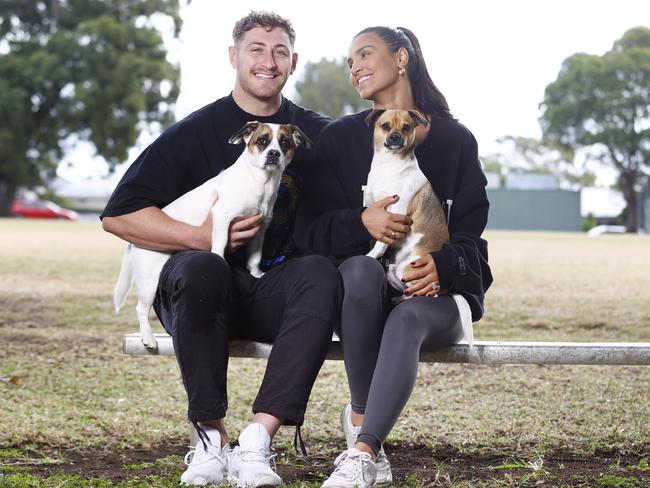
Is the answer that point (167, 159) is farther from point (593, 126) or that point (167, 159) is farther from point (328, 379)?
point (593, 126)

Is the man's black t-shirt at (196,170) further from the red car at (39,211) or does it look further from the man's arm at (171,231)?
the red car at (39,211)

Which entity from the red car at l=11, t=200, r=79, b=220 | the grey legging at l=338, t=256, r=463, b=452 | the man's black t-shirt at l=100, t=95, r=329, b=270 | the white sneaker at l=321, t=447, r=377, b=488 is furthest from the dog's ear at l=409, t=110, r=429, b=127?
the red car at l=11, t=200, r=79, b=220

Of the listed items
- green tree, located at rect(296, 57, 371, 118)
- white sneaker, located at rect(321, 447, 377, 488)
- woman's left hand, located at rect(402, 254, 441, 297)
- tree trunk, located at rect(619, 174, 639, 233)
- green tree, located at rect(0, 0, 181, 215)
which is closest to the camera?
white sneaker, located at rect(321, 447, 377, 488)

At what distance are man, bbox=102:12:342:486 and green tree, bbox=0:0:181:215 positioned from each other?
36832 millimetres

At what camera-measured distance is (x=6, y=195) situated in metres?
45.3

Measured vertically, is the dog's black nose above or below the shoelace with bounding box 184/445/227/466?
above

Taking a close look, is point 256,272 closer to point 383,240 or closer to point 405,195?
point 383,240

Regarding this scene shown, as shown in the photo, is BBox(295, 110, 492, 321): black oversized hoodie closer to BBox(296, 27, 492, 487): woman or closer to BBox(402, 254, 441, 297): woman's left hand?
BBox(296, 27, 492, 487): woman

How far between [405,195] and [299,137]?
17.9 inches

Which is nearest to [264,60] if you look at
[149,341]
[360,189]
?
[360,189]

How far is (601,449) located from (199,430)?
1616 mm

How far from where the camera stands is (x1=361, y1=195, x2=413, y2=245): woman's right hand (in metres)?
3.14

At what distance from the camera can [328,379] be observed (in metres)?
5.49

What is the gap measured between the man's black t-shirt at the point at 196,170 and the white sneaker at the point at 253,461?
0.67 m
